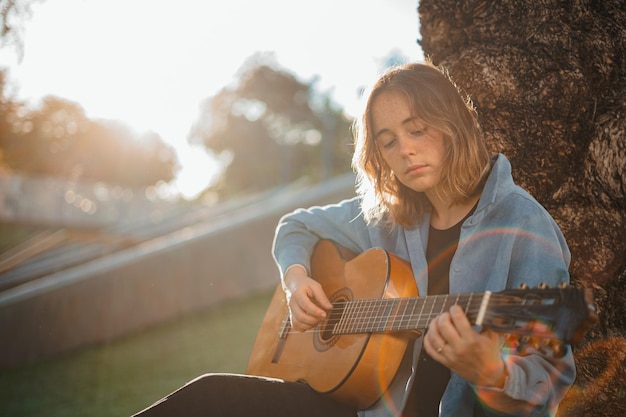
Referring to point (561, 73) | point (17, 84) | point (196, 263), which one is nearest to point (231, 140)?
point (17, 84)

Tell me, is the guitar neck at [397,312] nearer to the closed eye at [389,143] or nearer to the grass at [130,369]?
the closed eye at [389,143]

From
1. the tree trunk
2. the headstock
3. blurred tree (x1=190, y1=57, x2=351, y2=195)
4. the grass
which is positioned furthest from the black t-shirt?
blurred tree (x1=190, y1=57, x2=351, y2=195)

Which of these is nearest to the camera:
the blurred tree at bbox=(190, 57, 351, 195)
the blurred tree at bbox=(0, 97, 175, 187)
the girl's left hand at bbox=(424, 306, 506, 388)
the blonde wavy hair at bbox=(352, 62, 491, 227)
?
the girl's left hand at bbox=(424, 306, 506, 388)

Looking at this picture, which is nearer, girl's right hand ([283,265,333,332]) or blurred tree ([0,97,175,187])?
girl's right hand ([283,265,333,332])

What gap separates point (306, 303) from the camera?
2699 millimetres

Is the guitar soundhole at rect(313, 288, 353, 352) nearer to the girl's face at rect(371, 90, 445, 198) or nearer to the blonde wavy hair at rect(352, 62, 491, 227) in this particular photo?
the blonde wavy hair at rect(352, 62, 491, 227)

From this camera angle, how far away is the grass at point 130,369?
14.1 ft

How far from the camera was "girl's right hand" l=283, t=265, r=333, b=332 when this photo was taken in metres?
2.67

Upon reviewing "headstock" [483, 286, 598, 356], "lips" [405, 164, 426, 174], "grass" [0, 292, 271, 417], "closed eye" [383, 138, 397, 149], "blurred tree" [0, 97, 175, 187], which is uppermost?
"blurred tree" [0, 97, 175, 187]

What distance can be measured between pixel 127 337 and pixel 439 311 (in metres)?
4.99

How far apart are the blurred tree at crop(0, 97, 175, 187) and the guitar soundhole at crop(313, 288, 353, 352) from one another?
39301 mm

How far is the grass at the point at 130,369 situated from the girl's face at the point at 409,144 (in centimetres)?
288

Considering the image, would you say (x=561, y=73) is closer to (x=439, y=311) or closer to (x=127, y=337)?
(x=439, y=311)

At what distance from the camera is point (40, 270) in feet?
29.8
